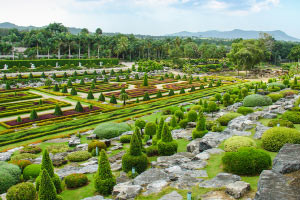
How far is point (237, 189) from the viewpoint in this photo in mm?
10266

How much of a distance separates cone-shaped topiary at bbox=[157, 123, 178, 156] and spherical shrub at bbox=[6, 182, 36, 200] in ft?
26.3

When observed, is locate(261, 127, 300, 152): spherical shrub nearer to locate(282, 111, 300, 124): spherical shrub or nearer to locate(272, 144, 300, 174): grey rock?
locate(272, 144, 300, 174): grey rock

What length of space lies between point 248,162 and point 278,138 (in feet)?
13.9

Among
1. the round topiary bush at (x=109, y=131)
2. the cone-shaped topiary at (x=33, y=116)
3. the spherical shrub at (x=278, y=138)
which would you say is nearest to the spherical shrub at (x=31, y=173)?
the round topiary bush at (x=109, y=131)

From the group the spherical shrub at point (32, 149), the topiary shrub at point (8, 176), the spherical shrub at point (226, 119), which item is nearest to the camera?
the topiary shrub at point (8, 176)

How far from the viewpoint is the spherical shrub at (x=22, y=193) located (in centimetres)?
1178

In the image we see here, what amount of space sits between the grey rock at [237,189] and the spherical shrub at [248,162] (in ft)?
5.58

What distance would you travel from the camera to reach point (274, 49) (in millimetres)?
120312

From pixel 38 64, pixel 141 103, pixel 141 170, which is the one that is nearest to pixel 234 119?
pixel 141 170

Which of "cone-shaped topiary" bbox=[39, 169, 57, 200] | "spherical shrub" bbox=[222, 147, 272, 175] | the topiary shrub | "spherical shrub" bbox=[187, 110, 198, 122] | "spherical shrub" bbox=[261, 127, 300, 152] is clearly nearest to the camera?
"cone-shaped topiary" bbox=[39, 169, 57, 200]

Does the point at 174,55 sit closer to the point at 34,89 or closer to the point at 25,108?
the point at 34,89

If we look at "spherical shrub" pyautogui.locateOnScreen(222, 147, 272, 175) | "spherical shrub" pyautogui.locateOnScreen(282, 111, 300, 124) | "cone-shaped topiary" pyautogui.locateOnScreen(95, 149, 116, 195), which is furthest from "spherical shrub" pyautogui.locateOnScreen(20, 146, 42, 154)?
"spherical shrub" pyautogui.locateOnScreen(282, 111, 300, 124)

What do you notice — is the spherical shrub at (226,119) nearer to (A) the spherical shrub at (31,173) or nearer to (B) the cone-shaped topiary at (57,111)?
(A) the spherical shrub at (31,173)

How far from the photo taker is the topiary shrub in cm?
1408
